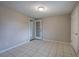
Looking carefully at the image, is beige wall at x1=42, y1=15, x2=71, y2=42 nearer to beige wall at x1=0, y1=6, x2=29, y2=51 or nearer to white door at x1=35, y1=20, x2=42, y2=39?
white door at x1=35, y1=20, x2=42, y2=39

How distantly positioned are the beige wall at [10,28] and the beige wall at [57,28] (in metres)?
2.19

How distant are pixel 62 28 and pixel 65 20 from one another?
0.63 metres

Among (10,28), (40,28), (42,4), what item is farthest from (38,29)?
(42,4)

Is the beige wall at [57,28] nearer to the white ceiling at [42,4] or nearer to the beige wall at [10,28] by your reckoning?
the white ceiling at [42,4]

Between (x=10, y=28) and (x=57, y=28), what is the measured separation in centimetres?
355

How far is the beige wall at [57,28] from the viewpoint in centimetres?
577

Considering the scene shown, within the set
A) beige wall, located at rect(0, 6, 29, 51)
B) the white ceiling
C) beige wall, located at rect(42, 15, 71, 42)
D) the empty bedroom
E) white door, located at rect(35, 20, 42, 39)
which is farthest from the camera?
white door, located at rect(35, 20, 42, 39)

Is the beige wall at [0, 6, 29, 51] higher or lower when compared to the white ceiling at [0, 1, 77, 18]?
lower

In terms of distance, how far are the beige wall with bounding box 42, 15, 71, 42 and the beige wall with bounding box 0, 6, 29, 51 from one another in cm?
219

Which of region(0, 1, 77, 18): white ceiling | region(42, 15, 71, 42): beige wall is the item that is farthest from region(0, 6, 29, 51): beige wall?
region(42, 15, 71, 42): beige wall

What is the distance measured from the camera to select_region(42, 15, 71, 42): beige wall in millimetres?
5771

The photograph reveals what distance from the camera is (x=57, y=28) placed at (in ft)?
20.3

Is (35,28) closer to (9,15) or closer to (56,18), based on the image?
(56,18)

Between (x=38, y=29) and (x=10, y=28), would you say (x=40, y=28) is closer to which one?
(x=38, y=29)
